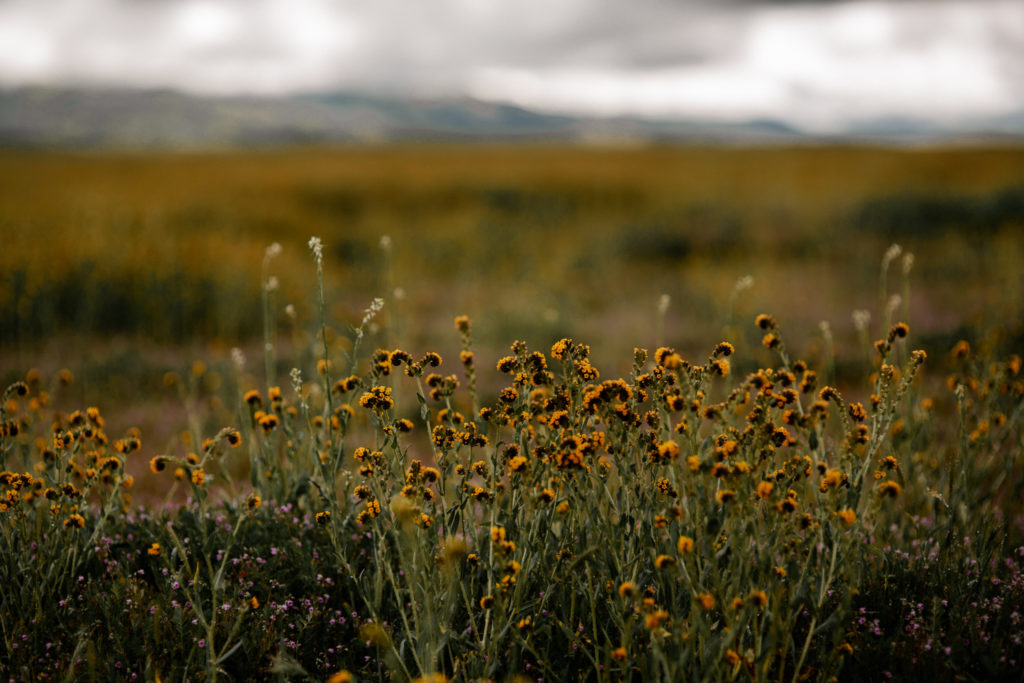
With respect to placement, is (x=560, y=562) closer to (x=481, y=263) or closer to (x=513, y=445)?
(x=513, y=445)

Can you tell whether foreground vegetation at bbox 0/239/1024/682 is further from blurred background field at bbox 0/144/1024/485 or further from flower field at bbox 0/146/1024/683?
blurred background field at bbox 0/144/1024/485

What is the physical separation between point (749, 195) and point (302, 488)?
19.0 meters

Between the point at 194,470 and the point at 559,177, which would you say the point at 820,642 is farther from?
the point at 559,177

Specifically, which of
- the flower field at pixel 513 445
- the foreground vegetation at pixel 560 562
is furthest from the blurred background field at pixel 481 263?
the foreground vegetation at pixel 560 562

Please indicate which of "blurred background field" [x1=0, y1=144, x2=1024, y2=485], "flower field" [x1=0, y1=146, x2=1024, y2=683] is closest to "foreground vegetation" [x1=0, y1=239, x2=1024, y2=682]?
"flower field" [x1=0, y1=146, x2=1024, y2=683]

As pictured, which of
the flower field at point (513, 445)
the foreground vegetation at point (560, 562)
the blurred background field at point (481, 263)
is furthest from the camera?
the blurred background field at point (481, 263)

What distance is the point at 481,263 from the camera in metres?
13.9

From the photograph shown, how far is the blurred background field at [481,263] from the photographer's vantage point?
7277mm

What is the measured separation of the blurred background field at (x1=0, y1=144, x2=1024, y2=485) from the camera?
7.28 m

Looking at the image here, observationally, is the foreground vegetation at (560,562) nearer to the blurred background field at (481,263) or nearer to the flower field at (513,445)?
the flower field at (513,445)

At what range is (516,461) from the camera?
2.00 meters

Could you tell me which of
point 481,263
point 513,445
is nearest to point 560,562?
point 513,445

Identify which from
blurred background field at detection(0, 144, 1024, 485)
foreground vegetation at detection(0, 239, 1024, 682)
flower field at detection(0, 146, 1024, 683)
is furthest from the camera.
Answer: blurred background field at detection(0, 144, 1024, 485)

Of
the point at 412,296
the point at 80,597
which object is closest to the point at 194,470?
the point at 80,597
